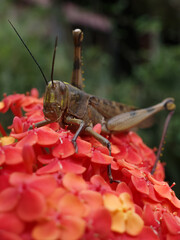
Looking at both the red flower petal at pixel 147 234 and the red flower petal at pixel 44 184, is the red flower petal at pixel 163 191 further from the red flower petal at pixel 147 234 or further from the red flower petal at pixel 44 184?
the red flower petal at pixel 44 184

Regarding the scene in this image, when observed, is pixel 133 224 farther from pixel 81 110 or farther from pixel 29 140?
pixel 81 110

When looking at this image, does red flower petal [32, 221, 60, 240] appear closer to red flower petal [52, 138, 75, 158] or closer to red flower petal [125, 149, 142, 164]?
red flower petal [52, 138, 75, 158]

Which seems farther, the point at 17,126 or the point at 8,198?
the point at 17,126

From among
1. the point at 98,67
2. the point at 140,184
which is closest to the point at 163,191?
the point at 140,184

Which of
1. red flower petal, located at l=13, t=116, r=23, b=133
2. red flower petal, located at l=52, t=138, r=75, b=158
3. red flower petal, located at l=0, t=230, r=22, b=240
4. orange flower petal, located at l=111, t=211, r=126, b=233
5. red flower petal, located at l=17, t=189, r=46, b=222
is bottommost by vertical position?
orange flower petal, located at l=111, t=211, r=126, b=233

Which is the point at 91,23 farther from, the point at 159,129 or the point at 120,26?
the point at 159,129

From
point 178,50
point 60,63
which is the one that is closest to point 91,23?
point 60,63

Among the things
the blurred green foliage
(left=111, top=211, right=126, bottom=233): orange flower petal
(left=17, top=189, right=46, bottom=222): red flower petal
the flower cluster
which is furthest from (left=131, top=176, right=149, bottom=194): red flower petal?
the blurred green foliage
